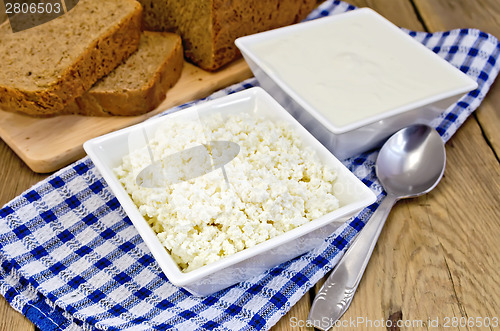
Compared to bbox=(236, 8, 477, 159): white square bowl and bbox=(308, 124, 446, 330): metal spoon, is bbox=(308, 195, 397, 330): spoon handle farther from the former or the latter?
bbox=(236, 8, 477, 159): white square bowl

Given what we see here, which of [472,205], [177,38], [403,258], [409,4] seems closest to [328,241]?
[403,258]

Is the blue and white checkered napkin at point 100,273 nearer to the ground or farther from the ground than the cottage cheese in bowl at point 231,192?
nearer to the ground

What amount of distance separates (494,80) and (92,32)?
5.14ft

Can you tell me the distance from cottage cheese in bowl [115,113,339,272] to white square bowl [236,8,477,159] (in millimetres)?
177

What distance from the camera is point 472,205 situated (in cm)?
152

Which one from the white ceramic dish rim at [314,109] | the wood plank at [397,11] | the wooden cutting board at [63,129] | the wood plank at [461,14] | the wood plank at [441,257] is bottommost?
the wood plank at [441,257]

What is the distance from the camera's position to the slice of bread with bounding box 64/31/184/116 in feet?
5.65

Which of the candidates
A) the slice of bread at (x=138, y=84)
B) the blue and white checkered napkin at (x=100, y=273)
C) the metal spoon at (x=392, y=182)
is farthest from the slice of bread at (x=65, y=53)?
the metal spoon at (x=392, y=182)

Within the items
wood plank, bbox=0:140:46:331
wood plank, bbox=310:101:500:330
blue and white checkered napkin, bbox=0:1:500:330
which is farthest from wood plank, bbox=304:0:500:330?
wood plank, bbox=0:140:46:331

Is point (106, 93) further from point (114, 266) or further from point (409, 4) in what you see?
point (409, 4)

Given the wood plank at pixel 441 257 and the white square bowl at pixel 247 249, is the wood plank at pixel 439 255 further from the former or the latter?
the white square bowl at pixel 247 249

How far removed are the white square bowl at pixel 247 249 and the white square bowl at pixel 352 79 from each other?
0.12 meters

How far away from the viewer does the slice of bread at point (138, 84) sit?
5.65ft

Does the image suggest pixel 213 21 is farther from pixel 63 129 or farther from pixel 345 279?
pixel 345 279
